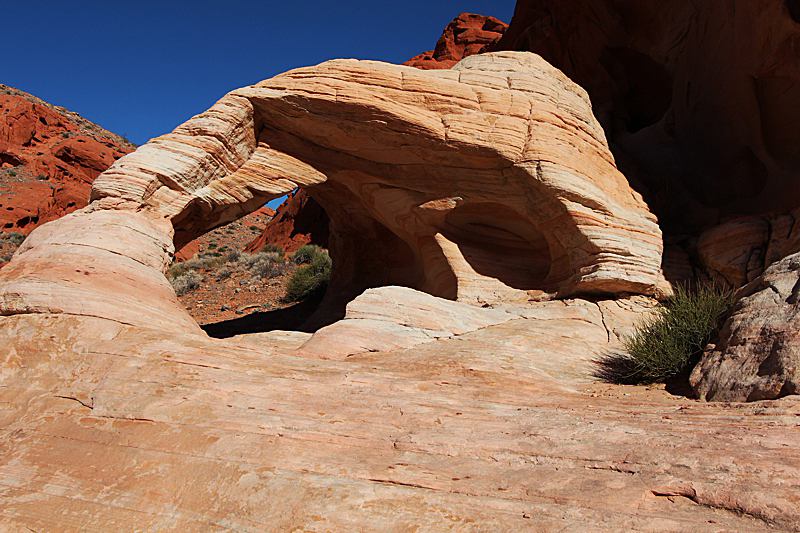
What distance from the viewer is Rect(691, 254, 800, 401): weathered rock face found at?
385 cm

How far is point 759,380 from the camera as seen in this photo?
396 centimetres

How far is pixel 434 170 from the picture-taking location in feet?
29.5

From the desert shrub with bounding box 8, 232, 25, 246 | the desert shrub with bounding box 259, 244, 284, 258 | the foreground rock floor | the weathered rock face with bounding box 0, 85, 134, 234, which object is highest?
the weathered rock face with bounding box 0, 85, 134, 234

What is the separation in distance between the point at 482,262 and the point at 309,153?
12.9 feet

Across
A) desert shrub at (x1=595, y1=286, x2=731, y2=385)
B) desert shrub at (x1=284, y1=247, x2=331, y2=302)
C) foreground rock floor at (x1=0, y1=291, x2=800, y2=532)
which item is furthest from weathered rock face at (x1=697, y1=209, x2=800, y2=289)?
desert shrub at (x1=284, y1=247, x2=331, y2=302)

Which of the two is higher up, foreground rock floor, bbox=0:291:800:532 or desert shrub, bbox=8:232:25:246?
desert shrub, bbox=8:232:25:246

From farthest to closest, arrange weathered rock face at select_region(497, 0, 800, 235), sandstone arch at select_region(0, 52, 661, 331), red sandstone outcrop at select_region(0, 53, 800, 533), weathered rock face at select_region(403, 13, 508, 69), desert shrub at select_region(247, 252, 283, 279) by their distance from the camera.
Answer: weathered rock face at select_region(403, 13, 508, 69)
desert shrub at select_region(247, 252, 283, 279)
weathered rock face at select_region(497, 0, 800, 235)
sandstone arch at select_region(0, 52, 661, 331)
red sandstone outcrop at select_region(0, 53, 800, 533)

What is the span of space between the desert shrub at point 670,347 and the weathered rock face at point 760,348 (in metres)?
0.54

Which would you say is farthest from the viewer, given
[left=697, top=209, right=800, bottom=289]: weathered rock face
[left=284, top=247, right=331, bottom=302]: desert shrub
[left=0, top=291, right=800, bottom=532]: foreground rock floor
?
[left=284, top=247, right=331, bottom=302]: desert shrub

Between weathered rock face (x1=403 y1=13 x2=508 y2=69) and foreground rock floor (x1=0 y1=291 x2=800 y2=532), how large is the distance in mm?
23643

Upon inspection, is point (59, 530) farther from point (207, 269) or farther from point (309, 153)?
point (207, 269)

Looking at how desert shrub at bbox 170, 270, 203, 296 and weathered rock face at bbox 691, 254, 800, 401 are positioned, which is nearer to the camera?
weathered rock face at bbox 691, 254, 800, 401

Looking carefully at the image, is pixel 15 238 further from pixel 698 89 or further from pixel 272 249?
pixel 698 89

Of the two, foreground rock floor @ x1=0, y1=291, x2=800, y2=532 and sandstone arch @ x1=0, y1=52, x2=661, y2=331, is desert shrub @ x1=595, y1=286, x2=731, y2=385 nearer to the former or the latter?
foreground rock floor @ x1=0, y1=291, x2=800, y2=532
